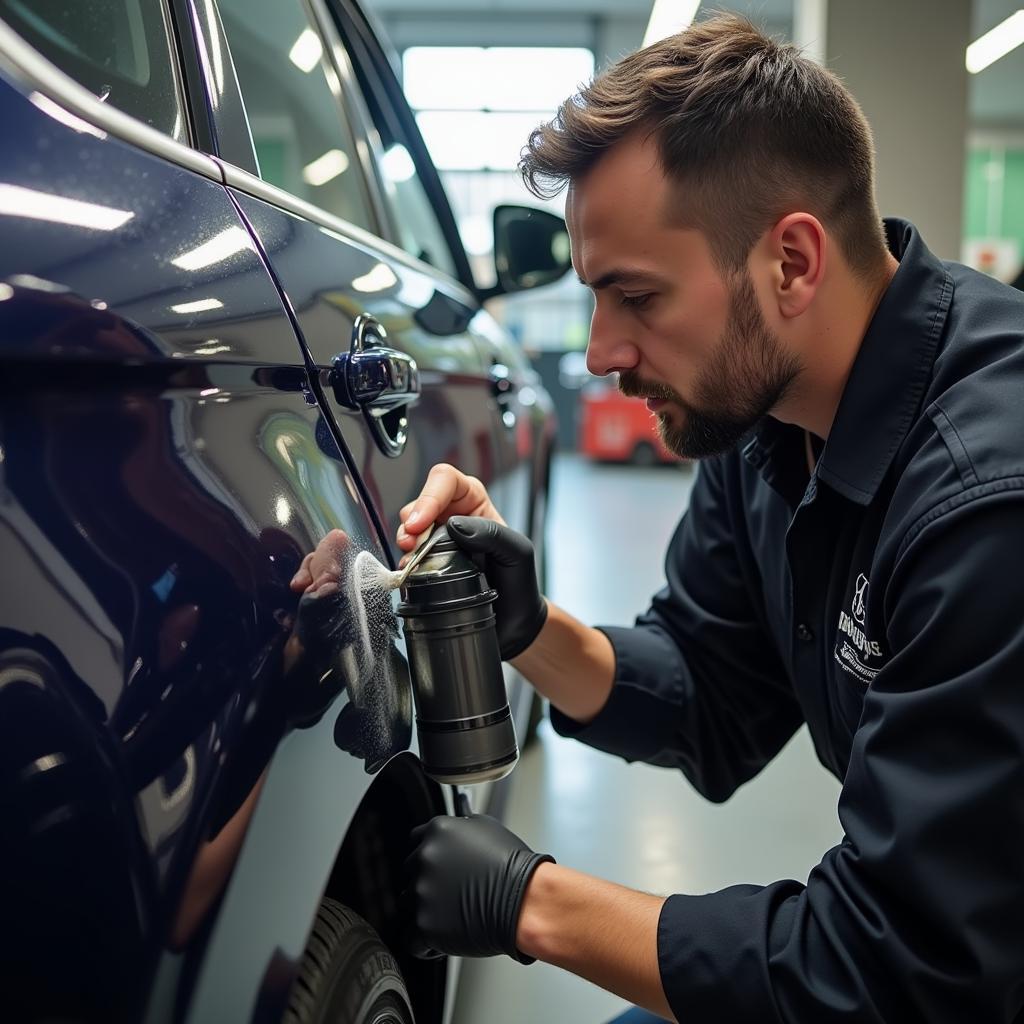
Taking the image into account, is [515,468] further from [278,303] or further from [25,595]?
[25,595]

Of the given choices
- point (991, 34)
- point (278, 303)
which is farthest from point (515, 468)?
point (991, 34)

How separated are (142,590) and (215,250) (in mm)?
269

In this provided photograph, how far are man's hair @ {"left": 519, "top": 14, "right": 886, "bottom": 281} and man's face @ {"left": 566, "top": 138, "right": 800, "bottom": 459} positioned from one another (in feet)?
0.08

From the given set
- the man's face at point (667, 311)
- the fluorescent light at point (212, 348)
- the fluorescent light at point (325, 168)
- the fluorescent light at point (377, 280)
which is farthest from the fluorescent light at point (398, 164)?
the fluorescent light at point (212, 348)

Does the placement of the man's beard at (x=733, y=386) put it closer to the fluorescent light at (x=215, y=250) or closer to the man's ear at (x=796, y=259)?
the man's ear at (x=796, y=259)

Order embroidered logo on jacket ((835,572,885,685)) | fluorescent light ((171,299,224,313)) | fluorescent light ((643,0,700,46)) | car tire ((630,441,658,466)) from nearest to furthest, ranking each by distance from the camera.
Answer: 1. fluorescent light ((171,299,224,313))
2. embroidered logo on jacket ((835,572,885,685))
3. car tire ((630,441,658,466))
4. fluorescent light ((643,0,700,46))

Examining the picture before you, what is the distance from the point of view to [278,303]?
2.63 feet

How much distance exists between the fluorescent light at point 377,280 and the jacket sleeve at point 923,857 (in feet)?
1.96

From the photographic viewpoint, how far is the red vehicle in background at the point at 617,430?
10.1 m

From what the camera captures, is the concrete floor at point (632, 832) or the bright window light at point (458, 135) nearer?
the concrete floor at point (632, 832)

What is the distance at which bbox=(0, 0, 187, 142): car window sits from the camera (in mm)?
804

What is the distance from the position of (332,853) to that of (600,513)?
20.6 feet

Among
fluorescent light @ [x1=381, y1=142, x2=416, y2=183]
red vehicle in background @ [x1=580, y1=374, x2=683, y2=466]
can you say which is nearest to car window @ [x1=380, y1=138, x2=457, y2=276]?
fluorescent light @ [x1=381, y1=142, x2=416, y2=183]

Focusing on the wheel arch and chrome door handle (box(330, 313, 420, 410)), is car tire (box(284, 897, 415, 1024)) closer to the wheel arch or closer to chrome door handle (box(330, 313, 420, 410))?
the wheel arch
